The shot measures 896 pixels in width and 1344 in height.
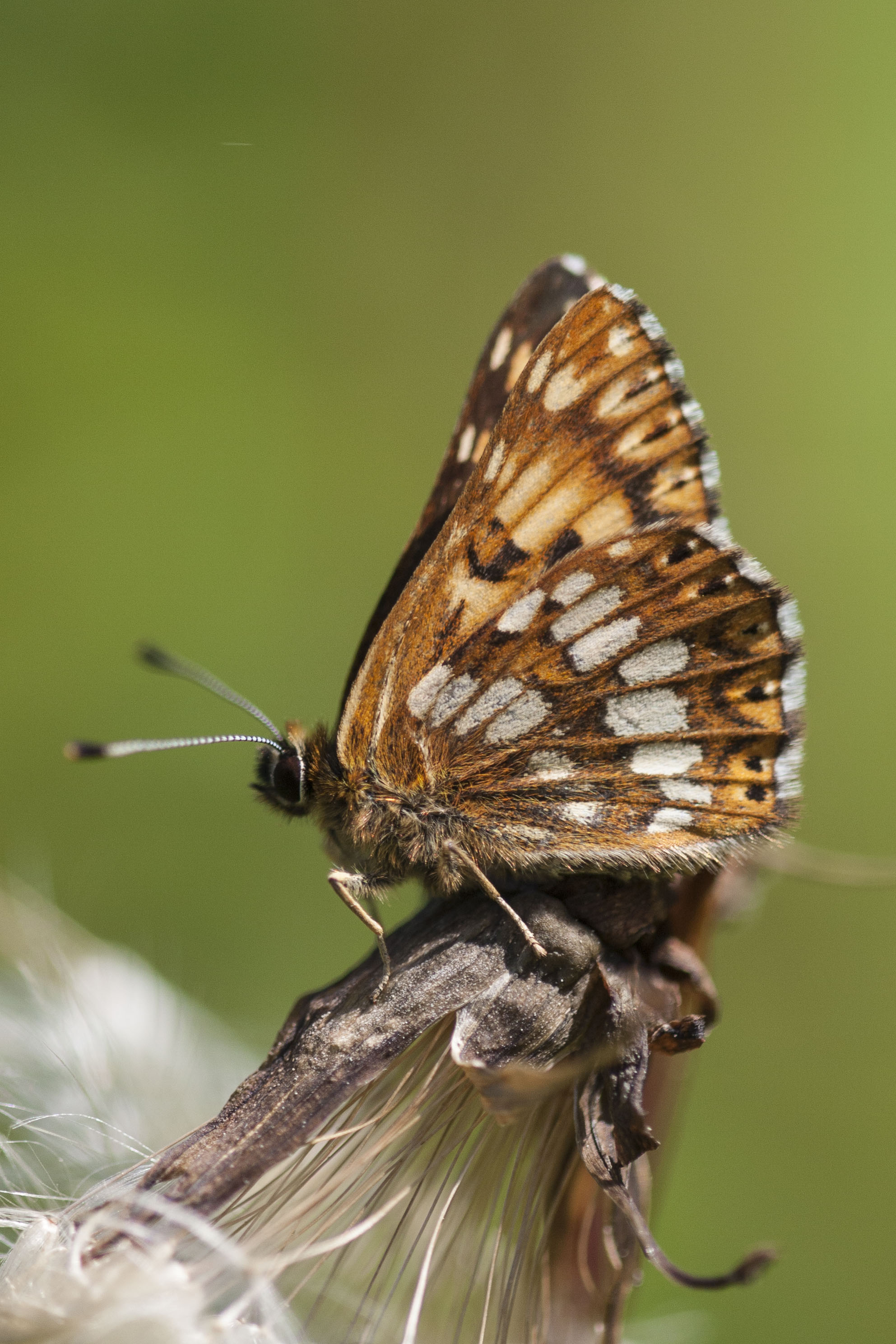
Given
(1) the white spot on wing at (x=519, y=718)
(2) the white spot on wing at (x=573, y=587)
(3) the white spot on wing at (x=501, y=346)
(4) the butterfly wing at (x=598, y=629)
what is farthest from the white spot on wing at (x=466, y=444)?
(1) the white spot on wing at (x=519, y=718)

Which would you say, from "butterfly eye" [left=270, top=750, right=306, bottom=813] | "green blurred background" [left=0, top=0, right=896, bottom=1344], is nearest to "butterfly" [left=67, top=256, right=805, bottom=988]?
"butterfly eye" [left=270, top=750, right=306, bottom=813]

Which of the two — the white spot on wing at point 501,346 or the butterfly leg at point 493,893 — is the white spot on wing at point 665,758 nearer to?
the butterfly leg at point 493,893

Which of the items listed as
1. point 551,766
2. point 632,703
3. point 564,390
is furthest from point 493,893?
point 564,390

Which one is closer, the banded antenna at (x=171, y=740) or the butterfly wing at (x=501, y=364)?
the banded antenna at (x=171, y=740)

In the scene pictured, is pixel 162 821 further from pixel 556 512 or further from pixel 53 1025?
pixel 556 512

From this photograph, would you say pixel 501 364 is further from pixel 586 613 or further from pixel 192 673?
pixel 192 673

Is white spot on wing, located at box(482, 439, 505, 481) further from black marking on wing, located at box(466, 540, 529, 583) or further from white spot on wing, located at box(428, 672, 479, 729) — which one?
white spot on wing, located at box(428, 672, 479, 729)
